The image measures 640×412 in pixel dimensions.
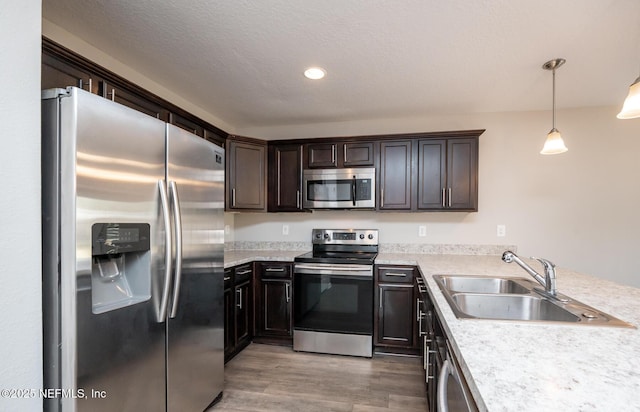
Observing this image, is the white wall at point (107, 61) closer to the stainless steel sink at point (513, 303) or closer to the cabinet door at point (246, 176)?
the cabinet door at point (246, 176)

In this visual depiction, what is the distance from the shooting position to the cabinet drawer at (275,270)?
2988mm

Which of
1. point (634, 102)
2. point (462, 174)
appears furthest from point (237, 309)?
point (634, 102)

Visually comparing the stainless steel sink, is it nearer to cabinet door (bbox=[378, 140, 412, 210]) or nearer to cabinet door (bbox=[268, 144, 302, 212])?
cabinet door (bbox=[378, 140, 412, 210])

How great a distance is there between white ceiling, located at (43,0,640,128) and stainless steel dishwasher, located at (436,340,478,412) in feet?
5.41

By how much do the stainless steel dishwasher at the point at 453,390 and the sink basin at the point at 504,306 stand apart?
44 cm

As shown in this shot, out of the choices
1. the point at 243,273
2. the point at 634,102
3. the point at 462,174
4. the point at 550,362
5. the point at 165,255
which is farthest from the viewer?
the point at 462,174

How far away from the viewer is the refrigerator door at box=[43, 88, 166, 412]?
1.11 m

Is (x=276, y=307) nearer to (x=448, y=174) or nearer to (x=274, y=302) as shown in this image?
(x=274, y=302)

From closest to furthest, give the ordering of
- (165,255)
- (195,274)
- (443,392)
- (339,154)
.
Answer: (443,392)
(165,255)
(195,274)
(339,154)

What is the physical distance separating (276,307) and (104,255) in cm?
192

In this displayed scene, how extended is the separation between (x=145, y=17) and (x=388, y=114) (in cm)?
233

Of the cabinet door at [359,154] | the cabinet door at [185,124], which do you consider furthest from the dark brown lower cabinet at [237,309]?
the cabinet door at [359,154]

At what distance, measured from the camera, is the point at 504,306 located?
5.08 feet
